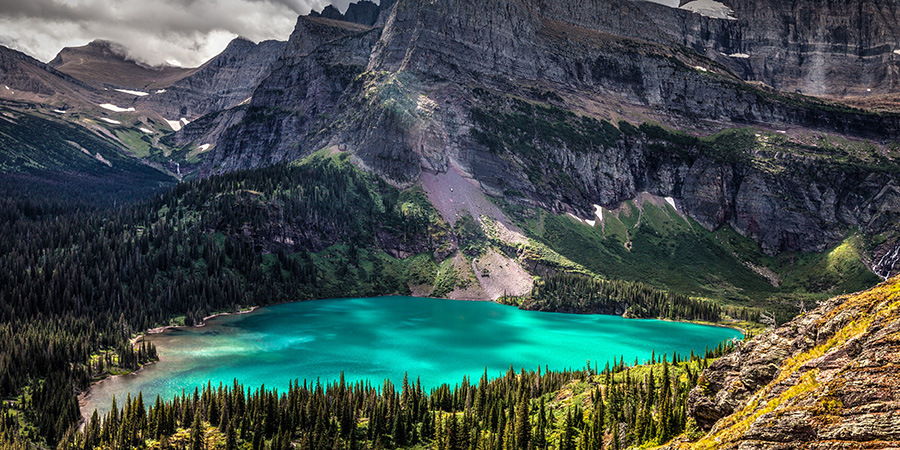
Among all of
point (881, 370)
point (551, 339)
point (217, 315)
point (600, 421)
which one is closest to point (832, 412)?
point (881, 370)

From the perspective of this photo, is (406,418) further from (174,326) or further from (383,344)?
(174,326)

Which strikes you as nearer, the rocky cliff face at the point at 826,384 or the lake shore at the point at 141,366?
the rocky cliff face at the point at 826,384

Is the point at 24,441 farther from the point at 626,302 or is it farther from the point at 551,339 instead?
the point at 626,302

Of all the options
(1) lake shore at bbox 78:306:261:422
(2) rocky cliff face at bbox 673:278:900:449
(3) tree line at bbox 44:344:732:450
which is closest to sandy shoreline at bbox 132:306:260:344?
(1) lake shore at bbox 78:306:261:422

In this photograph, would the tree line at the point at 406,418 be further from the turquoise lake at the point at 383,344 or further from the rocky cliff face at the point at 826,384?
the rocky cliff face at the point at 826,384

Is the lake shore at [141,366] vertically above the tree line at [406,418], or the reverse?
the tree line at [406,418]

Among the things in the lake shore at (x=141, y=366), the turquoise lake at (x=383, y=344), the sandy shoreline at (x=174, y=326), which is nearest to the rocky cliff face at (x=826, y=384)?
the turquoise lake at (x=383, y=344)

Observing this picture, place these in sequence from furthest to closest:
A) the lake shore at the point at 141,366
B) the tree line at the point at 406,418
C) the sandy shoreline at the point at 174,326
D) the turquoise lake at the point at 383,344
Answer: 1. the sandy shoreline at the point at 174,326
2. the turquoise lake at the point at 383,344
3. the lake shore at the point at 141,366
4. the tree line at the point at 406,418

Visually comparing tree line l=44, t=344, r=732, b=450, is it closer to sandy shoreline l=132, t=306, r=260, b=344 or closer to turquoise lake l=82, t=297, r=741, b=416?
turquoise lake l=82, t=297, r=741, b=416
